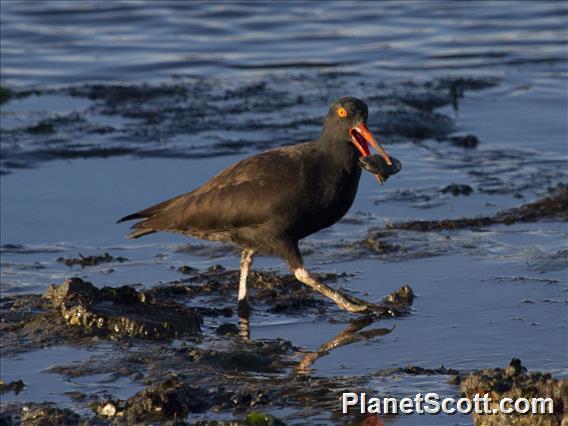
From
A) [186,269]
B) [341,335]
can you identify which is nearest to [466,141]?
[186,269]

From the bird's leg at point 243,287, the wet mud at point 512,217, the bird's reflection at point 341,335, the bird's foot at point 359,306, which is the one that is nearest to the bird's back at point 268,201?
the bird's leg at point 243,287

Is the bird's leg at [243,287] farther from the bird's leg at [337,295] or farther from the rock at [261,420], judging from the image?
the rock at [261,420]

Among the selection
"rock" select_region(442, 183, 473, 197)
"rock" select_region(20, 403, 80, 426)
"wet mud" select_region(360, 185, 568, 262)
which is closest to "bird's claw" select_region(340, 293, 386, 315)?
"wet mud" select_region(360, 185, 568, 262)

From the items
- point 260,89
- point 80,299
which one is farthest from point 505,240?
point 260,89

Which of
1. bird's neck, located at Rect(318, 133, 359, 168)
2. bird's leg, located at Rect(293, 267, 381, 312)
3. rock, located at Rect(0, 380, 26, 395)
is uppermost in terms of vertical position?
bird's neck, located at Rect(318, 133, 359, 168)

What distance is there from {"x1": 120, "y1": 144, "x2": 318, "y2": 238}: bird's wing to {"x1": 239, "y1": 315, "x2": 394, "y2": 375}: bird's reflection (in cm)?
67

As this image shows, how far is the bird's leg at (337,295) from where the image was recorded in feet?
27.6

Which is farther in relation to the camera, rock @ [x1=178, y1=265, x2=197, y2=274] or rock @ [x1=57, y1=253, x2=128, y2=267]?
rock @ [x1=57, y1=253, x2=128, y2=267]

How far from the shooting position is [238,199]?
28.6ft

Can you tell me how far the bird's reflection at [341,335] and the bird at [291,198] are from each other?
117 mm

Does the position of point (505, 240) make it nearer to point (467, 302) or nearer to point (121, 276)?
point (467, 302)

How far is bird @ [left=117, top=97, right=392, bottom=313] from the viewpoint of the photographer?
27.7 feet

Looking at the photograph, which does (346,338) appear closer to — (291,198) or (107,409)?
(291,198)

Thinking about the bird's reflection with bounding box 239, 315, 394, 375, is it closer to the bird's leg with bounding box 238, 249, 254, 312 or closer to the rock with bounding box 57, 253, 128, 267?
the bird's leg with bounding box 238, 249, 254, 312
